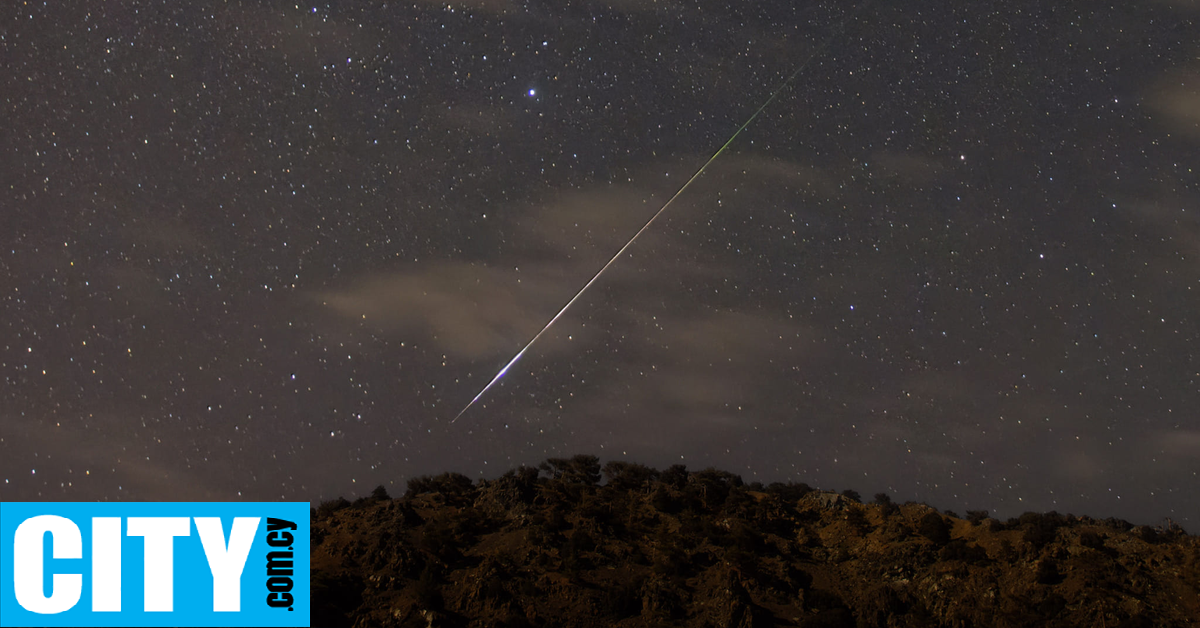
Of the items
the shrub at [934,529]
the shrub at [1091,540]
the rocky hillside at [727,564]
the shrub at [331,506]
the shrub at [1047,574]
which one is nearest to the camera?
the rocky hillside at [727,564]

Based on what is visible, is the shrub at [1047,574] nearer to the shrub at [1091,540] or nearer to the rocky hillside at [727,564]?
the rocky hillside at [727,564]

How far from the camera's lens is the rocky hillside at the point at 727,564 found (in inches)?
1075

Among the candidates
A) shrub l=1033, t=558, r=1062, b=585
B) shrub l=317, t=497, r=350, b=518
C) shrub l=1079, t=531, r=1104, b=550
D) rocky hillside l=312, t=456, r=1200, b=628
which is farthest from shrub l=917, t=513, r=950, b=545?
shrub l=317, t=497, r=350, b=518

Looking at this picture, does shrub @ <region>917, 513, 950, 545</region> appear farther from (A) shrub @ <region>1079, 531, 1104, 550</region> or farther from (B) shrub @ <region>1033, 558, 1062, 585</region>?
(A) shrub @ <region>1079, 531, 1104, 550</region>

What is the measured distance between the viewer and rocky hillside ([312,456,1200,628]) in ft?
89.6

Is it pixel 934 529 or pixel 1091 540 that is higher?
pixel 934 529

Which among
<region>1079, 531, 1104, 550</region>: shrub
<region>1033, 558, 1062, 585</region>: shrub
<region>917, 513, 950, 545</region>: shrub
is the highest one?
<region>917, 513, 950, 545</region>: shrub

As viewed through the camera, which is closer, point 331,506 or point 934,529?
point 934,529

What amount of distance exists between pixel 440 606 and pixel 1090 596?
19245mm

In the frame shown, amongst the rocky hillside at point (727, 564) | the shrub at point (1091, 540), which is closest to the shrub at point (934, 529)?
the rocky hillside at point (727, 564)

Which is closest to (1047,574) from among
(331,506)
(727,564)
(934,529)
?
(934,529)

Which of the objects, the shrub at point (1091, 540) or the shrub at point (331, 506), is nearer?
the shrub at point (1091, 540)

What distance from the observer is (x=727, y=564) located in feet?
99.8

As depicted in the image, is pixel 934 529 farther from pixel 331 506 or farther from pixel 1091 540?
pixel 331 506
